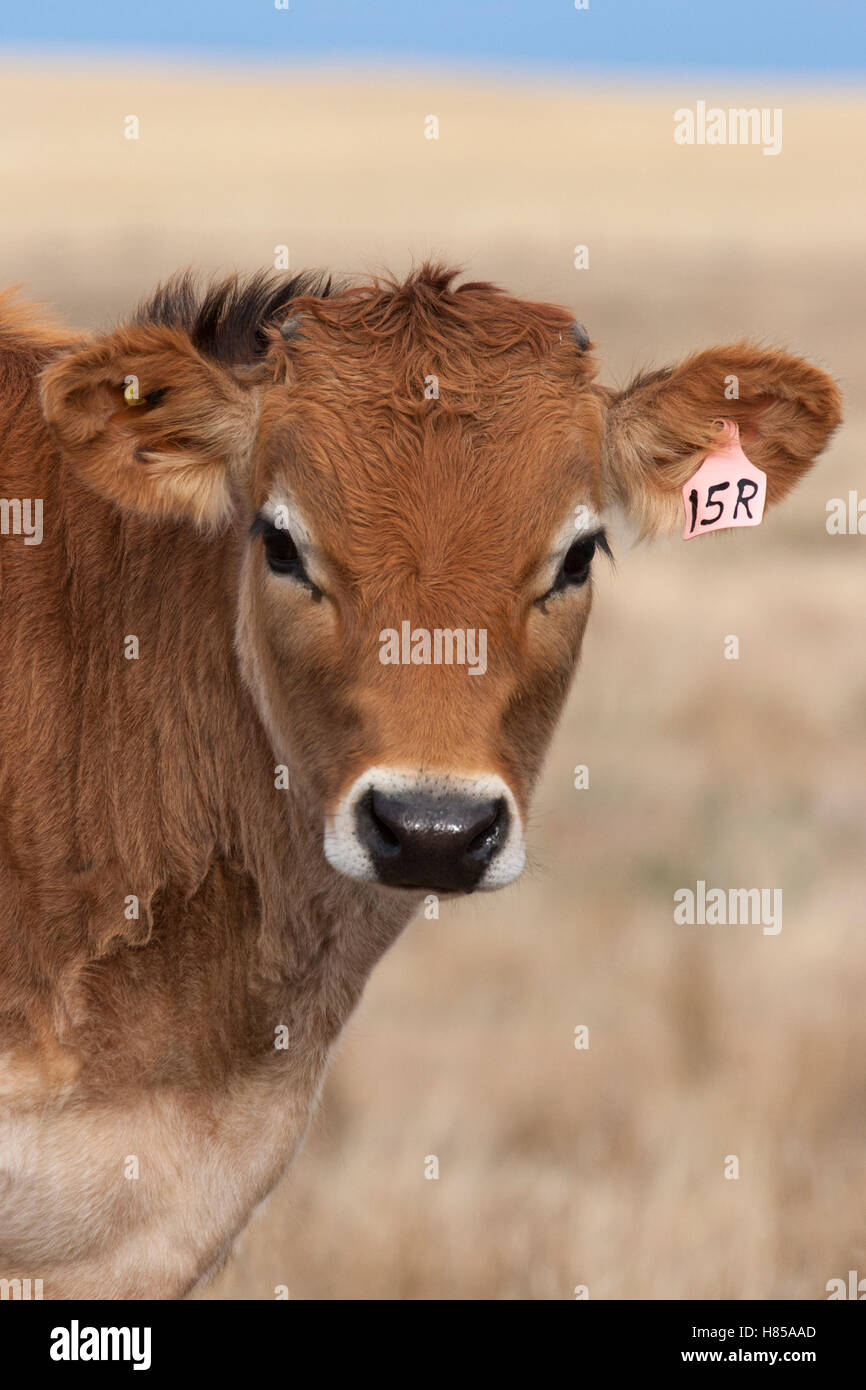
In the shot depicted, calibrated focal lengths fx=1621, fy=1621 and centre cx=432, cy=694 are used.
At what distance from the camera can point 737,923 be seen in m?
9.89

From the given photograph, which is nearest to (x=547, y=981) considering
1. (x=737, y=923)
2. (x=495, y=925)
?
(x=495, y=925)

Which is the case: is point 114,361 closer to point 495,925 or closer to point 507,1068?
point 507,1068

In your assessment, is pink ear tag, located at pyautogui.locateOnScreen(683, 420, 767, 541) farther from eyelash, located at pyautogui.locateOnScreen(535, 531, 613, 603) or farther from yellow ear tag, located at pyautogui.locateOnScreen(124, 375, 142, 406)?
yellow ear tag, located at pyautogui.locateOnScreen(124, 375, 142, 406)

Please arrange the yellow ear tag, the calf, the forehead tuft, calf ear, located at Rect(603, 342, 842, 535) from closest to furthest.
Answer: the calf
the yellow ear tag
the forehead tuft
calf ear, located at Rect(603, 342, 842, 535)

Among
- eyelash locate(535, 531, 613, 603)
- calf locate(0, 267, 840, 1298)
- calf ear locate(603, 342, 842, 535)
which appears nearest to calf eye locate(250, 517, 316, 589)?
calf locate(0, 267, 840, 1298)

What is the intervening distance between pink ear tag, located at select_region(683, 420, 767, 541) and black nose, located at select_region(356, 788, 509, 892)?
4.75 feet

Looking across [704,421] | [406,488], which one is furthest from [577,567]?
[704,421]

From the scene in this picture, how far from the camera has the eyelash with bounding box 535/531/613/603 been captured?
14.9ft

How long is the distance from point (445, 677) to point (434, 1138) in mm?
4217

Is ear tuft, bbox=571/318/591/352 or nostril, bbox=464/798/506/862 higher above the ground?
ear tuft, bbox=571/318/591/352

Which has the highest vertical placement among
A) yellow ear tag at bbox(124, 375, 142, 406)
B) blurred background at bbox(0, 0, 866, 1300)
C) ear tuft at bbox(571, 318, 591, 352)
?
ear tuft at bbox(571, 318, 591, 352)

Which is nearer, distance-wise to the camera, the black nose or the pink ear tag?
the black nose

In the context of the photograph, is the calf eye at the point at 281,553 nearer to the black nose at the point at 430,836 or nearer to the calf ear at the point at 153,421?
the calf ear at the point at 153,421

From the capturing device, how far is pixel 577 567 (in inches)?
182
